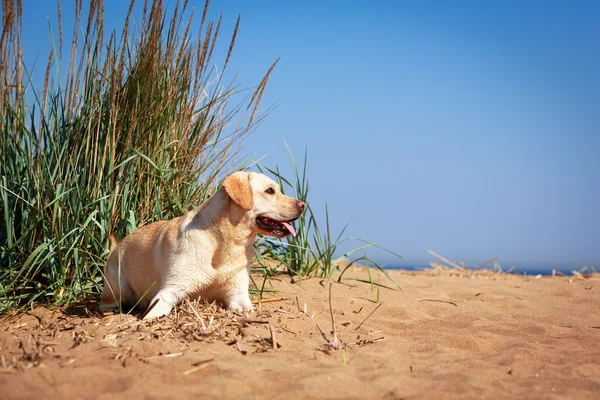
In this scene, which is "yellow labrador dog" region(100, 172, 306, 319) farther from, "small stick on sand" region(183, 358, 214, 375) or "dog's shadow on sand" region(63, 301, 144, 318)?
"small stick on sand" region(183, 358, 214, 375)

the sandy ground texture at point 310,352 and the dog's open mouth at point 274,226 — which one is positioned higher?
the dog's open mouth at point 274,226

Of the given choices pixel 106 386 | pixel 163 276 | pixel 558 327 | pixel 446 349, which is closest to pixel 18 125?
pixel 163 276

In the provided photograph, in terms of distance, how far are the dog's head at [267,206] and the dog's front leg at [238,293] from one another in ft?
1.19

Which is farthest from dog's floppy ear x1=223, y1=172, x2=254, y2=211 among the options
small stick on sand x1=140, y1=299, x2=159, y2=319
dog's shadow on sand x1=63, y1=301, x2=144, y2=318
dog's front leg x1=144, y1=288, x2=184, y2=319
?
dog's shadow on sand x1=63, y1=301, x2=144, y2=318

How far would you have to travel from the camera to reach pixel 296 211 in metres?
3.71

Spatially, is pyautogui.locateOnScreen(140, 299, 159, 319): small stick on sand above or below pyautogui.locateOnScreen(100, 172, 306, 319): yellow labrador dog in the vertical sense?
below

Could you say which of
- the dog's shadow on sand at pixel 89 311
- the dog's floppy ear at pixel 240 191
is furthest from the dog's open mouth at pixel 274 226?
the dog's shadow on sand at pixel 89 311

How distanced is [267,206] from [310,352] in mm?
1121

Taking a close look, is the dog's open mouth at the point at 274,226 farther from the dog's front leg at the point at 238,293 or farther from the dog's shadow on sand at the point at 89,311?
the dog's shadow on sand at the point at 89,311

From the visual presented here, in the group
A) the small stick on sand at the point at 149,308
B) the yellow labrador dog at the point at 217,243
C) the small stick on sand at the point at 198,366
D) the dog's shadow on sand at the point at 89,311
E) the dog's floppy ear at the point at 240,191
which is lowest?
the dog's shadow on sand at the point at 89,311

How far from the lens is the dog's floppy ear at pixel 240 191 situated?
3.54 m

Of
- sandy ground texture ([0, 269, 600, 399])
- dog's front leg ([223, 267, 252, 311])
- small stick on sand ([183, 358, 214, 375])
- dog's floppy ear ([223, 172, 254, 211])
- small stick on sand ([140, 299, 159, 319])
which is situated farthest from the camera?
dog's front leg ([223, 267, 252, 311])

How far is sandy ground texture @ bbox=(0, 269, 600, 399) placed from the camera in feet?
7.54

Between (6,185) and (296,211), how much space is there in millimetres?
2330
